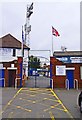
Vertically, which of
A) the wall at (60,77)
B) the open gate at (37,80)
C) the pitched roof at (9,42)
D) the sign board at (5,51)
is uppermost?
the pitched roof at (9,42)

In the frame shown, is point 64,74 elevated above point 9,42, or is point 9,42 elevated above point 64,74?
point 9,42

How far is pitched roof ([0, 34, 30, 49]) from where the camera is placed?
51781 millimetres

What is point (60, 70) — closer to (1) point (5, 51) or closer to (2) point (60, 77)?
(2) point (60, 77)

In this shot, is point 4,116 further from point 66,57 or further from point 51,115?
point 66,57

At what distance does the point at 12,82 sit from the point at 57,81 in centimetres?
517

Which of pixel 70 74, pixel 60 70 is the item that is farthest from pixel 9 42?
pixel 70 74

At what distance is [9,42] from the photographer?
175 ft

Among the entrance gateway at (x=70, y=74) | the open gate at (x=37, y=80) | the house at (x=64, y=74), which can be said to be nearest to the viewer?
the house at (x=64, y=74)

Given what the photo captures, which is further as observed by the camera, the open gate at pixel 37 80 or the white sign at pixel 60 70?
the open gate at pixel 37 80

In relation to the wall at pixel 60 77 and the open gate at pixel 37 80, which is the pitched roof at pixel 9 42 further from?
the wall at pixel 60 77

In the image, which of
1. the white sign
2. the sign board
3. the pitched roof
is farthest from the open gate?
the sign board

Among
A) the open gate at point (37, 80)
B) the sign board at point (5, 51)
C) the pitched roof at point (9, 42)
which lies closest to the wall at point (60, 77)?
the open gate at point (37, 80)

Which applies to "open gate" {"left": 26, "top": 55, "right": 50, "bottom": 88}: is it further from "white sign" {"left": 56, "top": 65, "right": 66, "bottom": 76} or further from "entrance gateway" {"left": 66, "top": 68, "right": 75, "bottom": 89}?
"entrance gateway" {"left": 66, "top": 68, "right": 75, "bottom": 89}

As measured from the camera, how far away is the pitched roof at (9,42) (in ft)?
170
